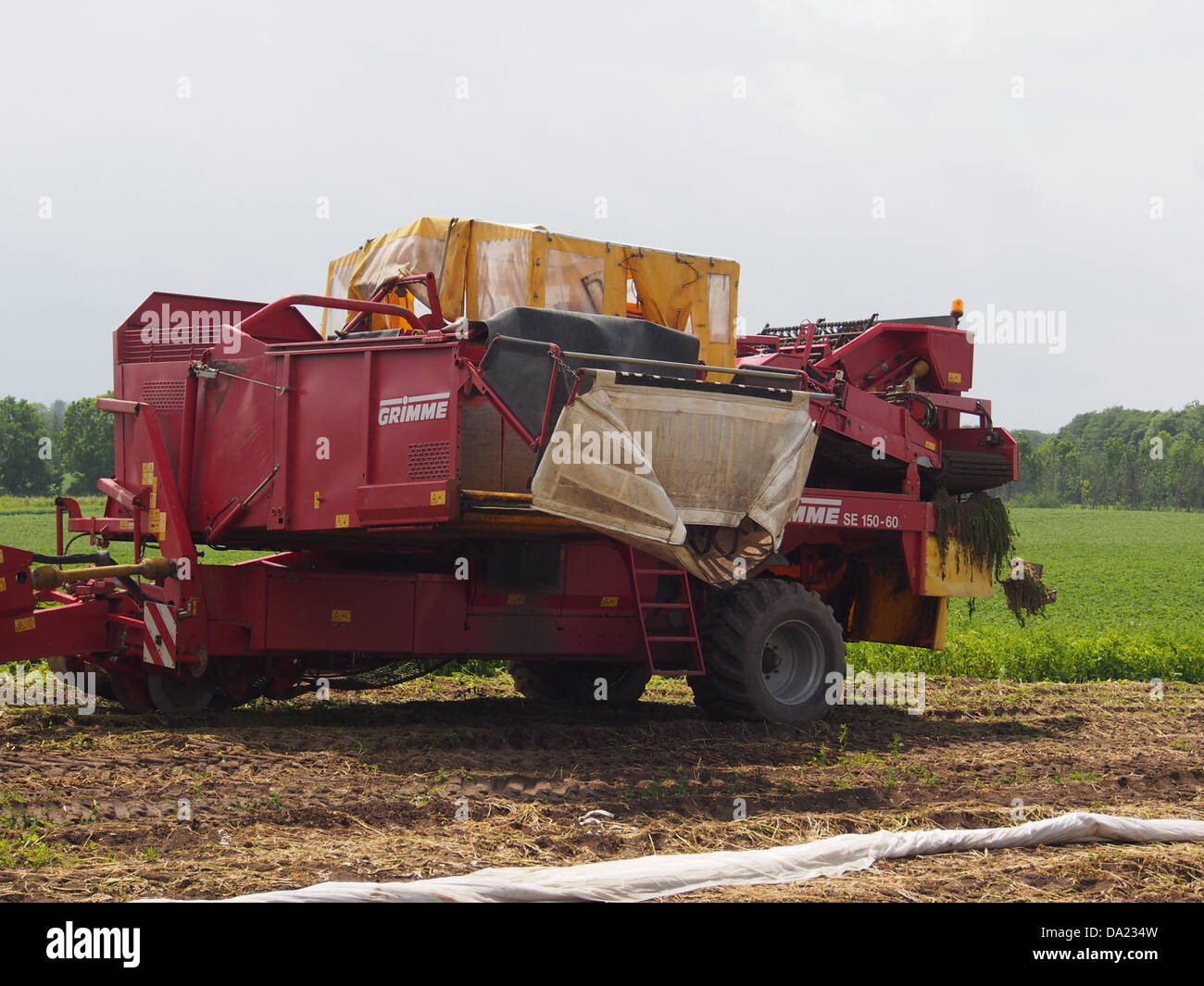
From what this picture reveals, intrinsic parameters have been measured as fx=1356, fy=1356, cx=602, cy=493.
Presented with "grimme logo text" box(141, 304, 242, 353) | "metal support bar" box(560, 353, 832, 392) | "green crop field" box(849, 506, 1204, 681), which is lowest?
"green crop field" box(849, 506, 1204, 681)

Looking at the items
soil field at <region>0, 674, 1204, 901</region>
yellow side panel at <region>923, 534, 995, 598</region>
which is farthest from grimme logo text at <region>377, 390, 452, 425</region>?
yellow side panel at <region>923, 534, 995, 598</region>

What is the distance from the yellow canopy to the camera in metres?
10.1

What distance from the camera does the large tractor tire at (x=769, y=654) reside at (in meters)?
10.7

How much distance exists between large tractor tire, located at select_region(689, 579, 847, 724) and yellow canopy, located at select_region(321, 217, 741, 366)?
2047 millimetres

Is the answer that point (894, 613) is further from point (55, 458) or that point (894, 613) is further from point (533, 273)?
point (55, 458)

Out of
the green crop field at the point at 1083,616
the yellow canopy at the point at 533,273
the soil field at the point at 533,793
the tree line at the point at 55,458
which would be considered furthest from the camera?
the tree line at the point at 55,458

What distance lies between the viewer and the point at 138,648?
9367mm

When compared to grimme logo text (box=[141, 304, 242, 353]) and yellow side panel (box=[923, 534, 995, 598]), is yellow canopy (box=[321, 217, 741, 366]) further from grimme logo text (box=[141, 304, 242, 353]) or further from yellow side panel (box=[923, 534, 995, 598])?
yellow side panel (box=[923, 534, 995, 598])

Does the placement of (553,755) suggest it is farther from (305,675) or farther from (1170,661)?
(1170,661)

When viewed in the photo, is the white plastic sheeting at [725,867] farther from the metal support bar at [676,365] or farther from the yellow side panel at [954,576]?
the yellow side panel at [954,576]

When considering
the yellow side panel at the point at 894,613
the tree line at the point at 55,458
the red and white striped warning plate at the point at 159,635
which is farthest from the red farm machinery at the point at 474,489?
the tree line at the point at 55,458

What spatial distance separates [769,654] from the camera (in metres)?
11.3

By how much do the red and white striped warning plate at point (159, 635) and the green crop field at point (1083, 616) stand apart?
6.62 ft
